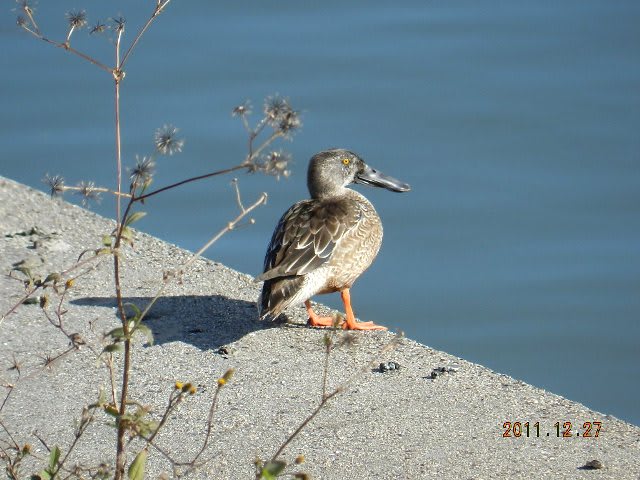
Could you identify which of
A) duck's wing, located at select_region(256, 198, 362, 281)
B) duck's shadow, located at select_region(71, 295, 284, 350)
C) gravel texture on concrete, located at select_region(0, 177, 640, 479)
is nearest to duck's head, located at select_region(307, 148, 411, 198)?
duck's wing, located at select_region(256, 198, 362, 281)

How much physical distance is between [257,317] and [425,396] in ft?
4.60

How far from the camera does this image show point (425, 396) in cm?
538

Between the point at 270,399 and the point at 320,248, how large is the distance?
4.35 feet

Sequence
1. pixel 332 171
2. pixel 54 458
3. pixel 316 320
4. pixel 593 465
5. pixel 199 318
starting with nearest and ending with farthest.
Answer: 1. pixel 54 458
2. pixel 593 465
3. pixel 199 318
4. pixel 316 320
5. pixel 332 171

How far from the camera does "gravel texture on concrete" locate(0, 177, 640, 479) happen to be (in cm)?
462

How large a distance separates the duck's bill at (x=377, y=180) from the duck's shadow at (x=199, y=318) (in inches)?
55.1

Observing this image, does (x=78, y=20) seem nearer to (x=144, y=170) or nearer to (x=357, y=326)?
(x=144, y=170)

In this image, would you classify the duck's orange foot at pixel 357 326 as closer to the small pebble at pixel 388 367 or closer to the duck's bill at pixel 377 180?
the small pebble at pixel 388 367

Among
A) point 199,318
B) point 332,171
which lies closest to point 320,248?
point 199,318

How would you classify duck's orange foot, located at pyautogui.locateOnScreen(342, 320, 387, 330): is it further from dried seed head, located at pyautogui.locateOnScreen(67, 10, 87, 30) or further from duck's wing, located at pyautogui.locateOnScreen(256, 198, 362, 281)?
dried seed head, located at pyautogui.locateOnScreen(67, 10, 87, 30)

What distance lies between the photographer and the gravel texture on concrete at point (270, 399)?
4621 mm

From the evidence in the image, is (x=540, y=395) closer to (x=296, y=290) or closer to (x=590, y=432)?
(x=590, y=432)

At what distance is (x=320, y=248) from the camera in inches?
250

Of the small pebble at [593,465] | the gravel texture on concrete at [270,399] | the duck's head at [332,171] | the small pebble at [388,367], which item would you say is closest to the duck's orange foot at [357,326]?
the gravel texture on concrete at [270,399]
